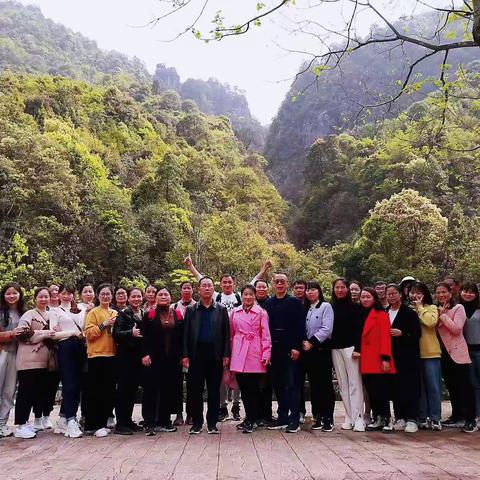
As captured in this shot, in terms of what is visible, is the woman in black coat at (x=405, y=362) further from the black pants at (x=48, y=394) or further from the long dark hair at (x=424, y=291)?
the black pants at (x=48, y=394)

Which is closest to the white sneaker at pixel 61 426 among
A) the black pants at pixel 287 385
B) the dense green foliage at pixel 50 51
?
the black pants at pixel 287 385

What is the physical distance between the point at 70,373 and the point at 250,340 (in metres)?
1.80

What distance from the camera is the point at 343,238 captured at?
102 feet

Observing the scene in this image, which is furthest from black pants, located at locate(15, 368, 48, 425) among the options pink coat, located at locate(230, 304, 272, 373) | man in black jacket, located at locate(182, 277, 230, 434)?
pink coat, located at locate(230, 304, 272, 373)

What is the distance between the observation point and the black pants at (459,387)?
4.95 meters

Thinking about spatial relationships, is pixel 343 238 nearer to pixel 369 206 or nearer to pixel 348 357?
pixel 369 206

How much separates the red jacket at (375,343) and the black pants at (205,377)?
144 cm

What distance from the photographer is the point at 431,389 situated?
16.3 ft

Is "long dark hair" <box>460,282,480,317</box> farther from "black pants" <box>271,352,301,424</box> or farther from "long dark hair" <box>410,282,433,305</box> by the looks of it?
"black pants" <box>271,352,301,424</box>

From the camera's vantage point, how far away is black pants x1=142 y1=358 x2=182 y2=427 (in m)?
4.91

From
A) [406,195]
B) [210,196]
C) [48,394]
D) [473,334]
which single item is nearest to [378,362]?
[473,334]

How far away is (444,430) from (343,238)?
1049 inches

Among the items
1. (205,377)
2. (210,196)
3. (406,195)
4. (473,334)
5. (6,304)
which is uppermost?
(210,196)

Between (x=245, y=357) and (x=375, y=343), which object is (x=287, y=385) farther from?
(x=375, y=343)
